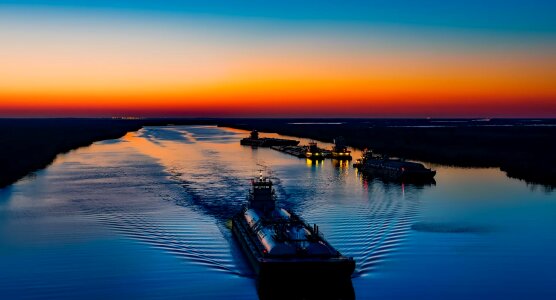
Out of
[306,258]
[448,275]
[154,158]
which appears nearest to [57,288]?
[306,258]

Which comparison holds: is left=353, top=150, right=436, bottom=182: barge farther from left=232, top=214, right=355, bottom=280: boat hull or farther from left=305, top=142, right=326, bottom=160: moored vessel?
left=232, top=214, right=355, bottom=280: boat hull

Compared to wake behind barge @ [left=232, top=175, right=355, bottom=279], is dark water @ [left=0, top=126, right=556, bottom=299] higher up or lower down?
lower down

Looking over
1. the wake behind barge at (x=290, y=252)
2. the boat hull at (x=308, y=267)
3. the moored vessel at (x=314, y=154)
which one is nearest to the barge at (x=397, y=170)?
the moored vessel at (x=314, y=154)

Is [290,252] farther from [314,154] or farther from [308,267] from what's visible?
[314,154]

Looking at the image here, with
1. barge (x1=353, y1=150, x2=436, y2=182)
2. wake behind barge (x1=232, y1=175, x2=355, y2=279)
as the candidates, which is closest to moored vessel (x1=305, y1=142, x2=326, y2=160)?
barge (x1=353, y1=150, x2=436, y2=182)

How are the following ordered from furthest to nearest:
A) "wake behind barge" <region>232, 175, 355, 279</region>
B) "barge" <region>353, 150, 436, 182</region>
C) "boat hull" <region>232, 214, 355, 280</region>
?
"barge" <region>353, 150, 436, 182</region> → "wake behind barge" <region>232, 175, 355, 279</region> → "boat hull" <region>232, 214, 355, 280</region>

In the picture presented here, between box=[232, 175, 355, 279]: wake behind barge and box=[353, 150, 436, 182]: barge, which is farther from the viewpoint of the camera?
box=[353, 150, 436, 182]: barge

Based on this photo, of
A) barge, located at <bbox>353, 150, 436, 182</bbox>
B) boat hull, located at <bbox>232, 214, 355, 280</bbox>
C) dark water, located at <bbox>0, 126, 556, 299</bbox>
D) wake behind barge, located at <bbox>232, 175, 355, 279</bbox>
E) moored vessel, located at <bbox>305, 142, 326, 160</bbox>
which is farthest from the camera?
moored vessel, located at <bbox>305, 142, 326, 160</bbox>

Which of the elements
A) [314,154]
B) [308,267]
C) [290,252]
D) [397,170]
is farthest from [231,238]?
[314,154]
